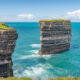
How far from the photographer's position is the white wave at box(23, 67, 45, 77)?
46.0 metres

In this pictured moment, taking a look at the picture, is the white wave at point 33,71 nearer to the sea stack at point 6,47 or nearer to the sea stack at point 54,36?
the sea stack at point 6,47

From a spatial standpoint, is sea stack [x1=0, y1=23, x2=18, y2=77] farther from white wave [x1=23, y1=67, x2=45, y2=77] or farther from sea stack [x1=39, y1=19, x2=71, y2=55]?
sea stack [x1=39, y1=19, x2=71, y2=55]

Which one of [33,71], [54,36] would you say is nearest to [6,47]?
[33,71]

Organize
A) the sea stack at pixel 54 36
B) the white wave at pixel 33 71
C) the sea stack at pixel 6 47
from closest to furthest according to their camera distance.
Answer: the sea stack at pixel 6 47 → the white wave at pixel 33 71 → the sea stack at pixel 54 36

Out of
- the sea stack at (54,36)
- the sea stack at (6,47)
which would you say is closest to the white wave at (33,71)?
the sea stack at (6,47)

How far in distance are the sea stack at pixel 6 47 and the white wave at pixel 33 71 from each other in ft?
27.5

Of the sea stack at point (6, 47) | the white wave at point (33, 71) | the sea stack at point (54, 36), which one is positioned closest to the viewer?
the sea stack at point (6, 47)

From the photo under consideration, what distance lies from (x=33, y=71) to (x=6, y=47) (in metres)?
15.6

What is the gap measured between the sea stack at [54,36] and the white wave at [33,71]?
20.4 m

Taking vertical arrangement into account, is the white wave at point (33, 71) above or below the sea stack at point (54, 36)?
below

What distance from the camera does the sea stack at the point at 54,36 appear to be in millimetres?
70438

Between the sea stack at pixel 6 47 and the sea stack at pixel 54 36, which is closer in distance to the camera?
the sea stack at pixel 6 47

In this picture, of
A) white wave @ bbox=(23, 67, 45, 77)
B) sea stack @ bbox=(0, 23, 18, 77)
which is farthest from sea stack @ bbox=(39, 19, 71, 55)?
sea stack @ bbox=(0, 23, 18, 77)

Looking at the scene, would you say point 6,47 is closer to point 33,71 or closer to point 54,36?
point 33,71
